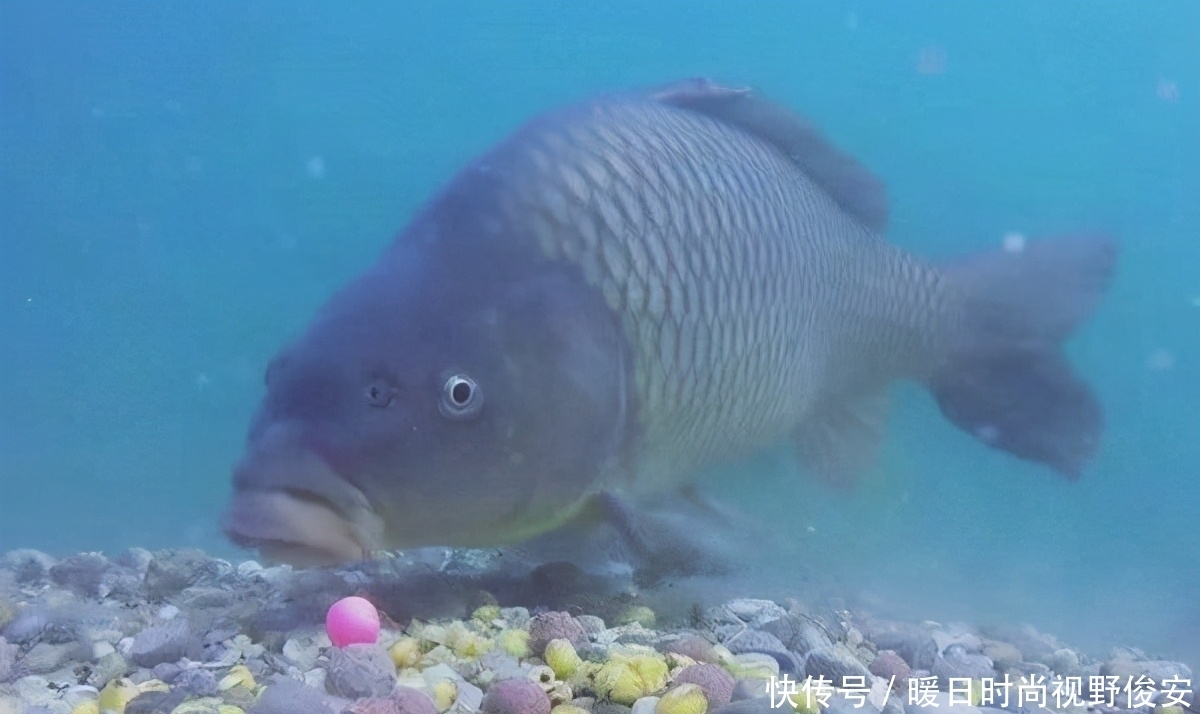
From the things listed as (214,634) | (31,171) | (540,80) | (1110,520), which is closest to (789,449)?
(214,634)

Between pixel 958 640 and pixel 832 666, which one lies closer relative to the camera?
pixel 832 666

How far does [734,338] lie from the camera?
2.85 meters

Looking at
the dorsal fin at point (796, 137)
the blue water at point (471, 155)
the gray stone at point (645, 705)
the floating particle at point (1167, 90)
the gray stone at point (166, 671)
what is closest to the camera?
the gray stone at point (645, 705)

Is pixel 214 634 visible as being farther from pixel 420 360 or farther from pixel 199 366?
pixel 199 366

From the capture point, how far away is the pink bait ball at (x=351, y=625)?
6.48ft

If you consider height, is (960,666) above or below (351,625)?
above

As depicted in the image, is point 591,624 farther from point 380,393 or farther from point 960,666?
point 960,666

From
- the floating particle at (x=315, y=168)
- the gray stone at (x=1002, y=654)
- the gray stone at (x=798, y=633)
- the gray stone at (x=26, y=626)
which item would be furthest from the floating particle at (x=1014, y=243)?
the floating particle at (x=315, y=168)

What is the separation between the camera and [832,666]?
2021 millimetres

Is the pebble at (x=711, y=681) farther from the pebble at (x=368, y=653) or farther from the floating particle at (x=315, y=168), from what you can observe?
the floating particle at (x=315, y=168)

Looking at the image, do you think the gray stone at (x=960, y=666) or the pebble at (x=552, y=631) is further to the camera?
the gray stone at (x=960, y=666)

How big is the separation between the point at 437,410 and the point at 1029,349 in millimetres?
2919

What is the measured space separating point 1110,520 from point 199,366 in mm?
8706

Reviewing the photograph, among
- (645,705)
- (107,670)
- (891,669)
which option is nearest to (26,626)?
(107,670)
